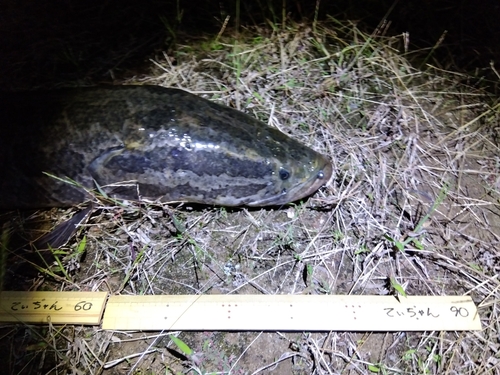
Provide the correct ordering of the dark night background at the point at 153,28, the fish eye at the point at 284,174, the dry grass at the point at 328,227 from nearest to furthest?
the dry grass at the point at 328,227
the fish eye at the point at 284,174
the dark night background at the point at 153,28

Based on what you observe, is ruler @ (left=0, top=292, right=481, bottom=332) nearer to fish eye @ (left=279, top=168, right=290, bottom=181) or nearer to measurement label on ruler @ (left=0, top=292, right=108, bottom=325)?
measurement label on ruler @ (left=0, top=292, right=108, bottom=325)

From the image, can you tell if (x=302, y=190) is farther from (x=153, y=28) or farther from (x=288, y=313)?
(x=153, y=28)

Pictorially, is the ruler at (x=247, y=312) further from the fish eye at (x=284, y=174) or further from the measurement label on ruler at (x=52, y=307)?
the fish eye at (x=284, y=174)

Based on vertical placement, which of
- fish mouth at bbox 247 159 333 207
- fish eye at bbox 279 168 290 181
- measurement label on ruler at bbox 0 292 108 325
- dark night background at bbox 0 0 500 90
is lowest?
measurement label on ruler at bbox 0 292 108 325

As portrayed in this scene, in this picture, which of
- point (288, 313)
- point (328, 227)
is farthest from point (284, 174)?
point (288, 313)

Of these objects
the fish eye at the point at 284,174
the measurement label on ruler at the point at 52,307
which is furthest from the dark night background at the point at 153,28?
the measurement label on ruler at the point at 52,307

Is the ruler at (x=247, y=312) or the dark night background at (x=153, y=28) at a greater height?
the dark night background at (x=153, y=28)

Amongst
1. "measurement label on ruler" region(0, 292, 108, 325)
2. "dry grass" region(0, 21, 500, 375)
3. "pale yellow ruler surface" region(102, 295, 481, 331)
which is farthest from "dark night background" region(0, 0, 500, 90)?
"pale yellow ruler surface" region(102, 295, 481, 331)
